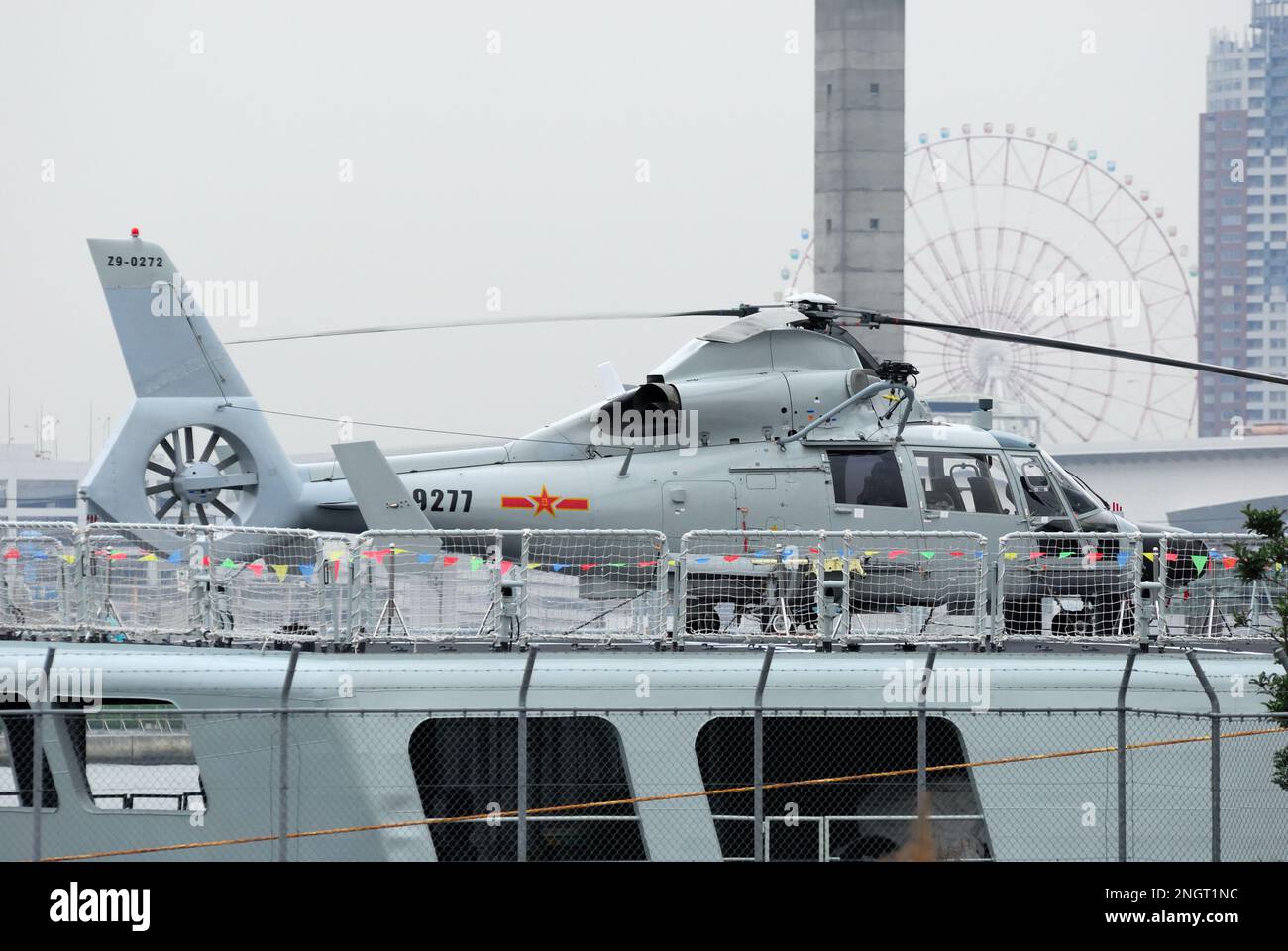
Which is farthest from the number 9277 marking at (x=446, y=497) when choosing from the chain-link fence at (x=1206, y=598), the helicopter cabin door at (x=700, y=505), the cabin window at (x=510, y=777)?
the chain-link fence at (x=1206, y=598)

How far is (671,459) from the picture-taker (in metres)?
19.1

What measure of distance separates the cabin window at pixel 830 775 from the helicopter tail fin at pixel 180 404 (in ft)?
21.2

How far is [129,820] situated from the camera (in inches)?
615

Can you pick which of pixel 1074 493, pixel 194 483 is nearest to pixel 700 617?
pixel 1074 493

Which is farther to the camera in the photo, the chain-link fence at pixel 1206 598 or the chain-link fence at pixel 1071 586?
the chain-link fence at pixel 1206 598

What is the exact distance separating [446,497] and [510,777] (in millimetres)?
4311

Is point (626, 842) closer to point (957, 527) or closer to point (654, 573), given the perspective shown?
point (654, 573)

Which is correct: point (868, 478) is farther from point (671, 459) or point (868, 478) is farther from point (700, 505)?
point (671, 459)

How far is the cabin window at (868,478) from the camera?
18.7 meters

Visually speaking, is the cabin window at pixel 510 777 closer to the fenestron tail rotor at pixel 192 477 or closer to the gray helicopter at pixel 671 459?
the gray helicopter at pixel 671 459

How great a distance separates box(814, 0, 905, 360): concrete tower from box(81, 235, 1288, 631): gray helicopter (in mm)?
69667

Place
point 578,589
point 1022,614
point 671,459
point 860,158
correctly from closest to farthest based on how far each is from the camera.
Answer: point 578,589 < point 1022,614 < point 671,459 < point 860,158

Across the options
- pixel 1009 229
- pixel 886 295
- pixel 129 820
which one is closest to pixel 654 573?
pixel 129 820
